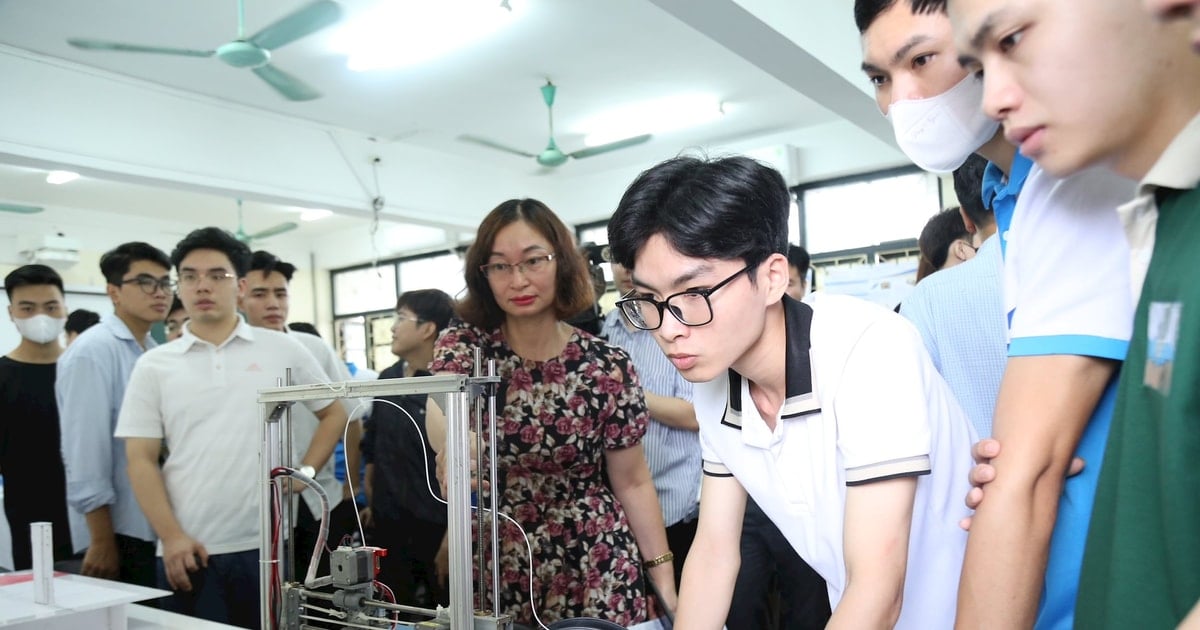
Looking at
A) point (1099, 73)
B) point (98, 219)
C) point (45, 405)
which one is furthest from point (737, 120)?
point (98, 219)

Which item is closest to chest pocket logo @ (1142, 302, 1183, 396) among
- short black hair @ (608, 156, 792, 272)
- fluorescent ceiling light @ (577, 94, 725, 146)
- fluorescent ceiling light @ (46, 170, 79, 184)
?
short black hair @ (608, 156, 792, 272)

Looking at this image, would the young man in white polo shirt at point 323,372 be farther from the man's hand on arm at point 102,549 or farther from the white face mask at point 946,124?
the white face mask at point 946,124

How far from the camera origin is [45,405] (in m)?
3.08

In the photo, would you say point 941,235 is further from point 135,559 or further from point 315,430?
point 135,559

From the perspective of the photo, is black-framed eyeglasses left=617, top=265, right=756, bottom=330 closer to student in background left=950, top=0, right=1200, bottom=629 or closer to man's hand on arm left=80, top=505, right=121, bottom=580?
student in background left=950, top=0, right=1200, bottom=629

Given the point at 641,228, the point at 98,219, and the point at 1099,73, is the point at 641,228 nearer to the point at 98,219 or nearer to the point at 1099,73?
the point at 1099,73

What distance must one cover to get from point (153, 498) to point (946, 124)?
2138 millimetres

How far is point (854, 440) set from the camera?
0.98 meters

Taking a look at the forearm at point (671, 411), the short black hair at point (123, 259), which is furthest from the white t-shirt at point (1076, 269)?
the short black hair at point (123, 259)

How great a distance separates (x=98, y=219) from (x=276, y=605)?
30.0ft

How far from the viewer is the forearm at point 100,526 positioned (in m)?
2.46

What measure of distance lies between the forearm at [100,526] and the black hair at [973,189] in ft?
8.28

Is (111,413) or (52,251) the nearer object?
(111,413)

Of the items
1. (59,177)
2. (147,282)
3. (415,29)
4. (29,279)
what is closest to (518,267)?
(147,282)
